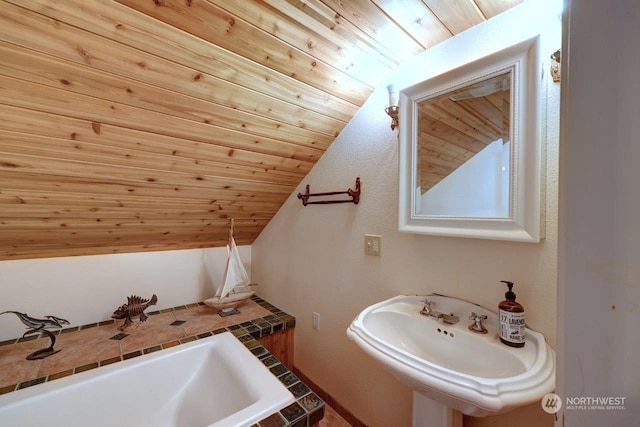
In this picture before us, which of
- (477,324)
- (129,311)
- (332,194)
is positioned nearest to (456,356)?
(477,324)

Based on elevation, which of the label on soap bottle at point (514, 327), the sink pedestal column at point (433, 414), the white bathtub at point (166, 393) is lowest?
the white bathtub at point (166, 393)

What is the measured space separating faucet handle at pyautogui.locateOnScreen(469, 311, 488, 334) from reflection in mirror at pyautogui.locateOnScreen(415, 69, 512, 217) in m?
0.41

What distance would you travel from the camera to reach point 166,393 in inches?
54.6

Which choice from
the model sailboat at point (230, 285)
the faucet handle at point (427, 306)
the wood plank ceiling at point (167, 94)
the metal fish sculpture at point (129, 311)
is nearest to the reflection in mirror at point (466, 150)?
the wood plank ceiling at point (167, 94)

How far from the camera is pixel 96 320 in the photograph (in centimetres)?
189

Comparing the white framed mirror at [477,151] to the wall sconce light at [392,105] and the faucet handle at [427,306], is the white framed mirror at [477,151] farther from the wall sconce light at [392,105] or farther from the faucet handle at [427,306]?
the faucet handle at [427,306]

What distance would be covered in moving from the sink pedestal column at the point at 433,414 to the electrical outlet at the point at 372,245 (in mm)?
662

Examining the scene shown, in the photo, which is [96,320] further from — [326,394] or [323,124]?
[323,124]

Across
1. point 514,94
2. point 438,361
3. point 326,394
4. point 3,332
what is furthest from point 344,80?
point 3,332

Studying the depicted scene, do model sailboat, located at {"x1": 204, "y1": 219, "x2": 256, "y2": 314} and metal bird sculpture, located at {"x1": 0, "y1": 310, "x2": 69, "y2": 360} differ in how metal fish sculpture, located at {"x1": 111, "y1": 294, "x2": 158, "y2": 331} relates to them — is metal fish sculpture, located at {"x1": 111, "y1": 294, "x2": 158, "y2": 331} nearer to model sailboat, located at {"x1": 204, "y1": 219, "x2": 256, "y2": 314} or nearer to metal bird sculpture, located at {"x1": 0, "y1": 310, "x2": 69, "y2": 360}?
metal bird sculpture, located at {"x1": 0, "y1": 310, "x2": 69, "y2": 360}

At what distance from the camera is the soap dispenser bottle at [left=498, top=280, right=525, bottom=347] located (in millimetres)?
866

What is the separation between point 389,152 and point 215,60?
919mm

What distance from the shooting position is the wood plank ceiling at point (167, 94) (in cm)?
87

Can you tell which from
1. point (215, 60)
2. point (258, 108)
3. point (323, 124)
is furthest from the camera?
point (323, 124)
